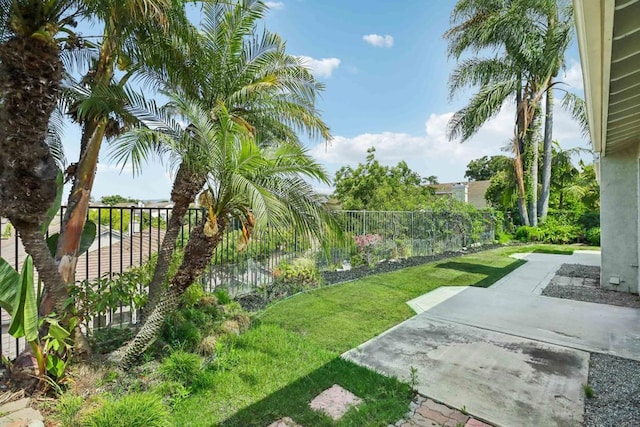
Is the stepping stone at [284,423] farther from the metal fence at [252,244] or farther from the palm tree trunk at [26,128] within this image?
the palm tree trunk at [26,128]

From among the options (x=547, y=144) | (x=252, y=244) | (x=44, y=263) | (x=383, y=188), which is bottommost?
Result: (x=252, y=244)

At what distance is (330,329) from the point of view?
17.1 feet

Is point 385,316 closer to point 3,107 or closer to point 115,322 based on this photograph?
point 115,322

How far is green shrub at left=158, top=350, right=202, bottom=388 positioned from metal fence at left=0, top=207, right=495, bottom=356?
1.39m

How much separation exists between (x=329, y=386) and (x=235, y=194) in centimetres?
247

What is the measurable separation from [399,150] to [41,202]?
25.1 metres

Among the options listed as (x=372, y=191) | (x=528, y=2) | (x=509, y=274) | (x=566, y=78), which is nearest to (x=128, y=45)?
(x=509, y=274)

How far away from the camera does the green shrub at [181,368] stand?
367cm

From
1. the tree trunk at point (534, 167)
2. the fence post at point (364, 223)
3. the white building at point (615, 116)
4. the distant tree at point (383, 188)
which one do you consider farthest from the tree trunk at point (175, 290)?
the tree trunk at point (534, 167)

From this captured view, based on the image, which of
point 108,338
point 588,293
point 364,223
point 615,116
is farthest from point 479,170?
point 108,338

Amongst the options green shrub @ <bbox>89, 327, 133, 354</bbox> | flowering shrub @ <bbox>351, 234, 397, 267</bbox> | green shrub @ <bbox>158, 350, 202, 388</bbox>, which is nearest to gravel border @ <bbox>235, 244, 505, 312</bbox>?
flowering shrub @ <bbox>351, 234, 397, 267</bbox>

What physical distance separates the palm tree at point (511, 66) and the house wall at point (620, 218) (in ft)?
37.5

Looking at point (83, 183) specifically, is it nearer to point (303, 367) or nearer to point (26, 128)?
point (26, 128)

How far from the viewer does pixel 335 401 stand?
3270 millimetres
